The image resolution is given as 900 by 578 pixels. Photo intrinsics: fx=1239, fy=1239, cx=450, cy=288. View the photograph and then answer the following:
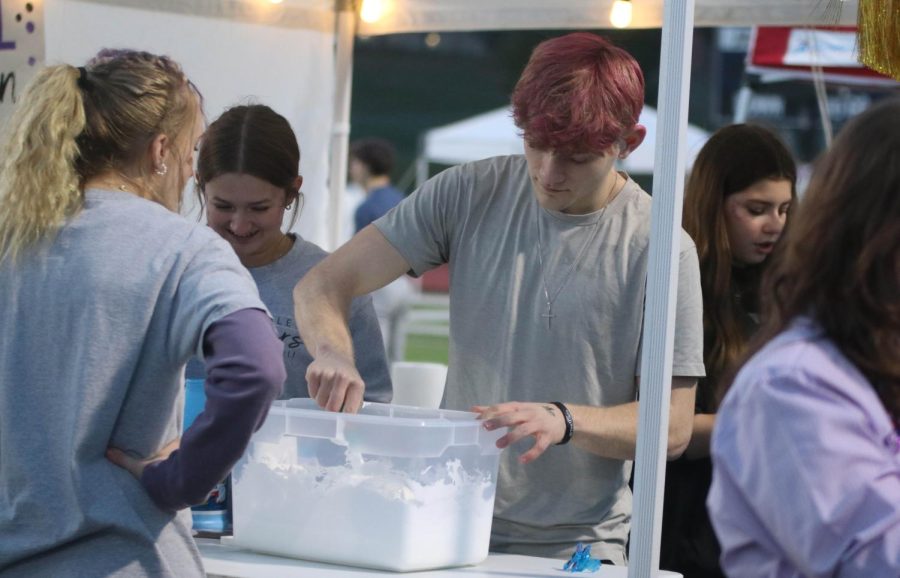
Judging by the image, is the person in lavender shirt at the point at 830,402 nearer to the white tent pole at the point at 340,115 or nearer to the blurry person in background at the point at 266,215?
the blurry person in background at the point at 266,215

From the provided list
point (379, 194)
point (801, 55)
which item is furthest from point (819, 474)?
point (379, 194)

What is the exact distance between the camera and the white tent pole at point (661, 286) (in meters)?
1.80

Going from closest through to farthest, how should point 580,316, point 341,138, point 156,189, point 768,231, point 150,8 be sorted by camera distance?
1. point 156,189
2. point 580,316
3. point 768,231
4. point 150,8
5. point 341,138

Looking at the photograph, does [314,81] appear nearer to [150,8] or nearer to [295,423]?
[150,8]

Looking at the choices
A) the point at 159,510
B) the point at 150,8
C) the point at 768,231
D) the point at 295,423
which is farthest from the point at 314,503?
the point at 150,8

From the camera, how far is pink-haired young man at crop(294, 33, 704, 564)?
2.12 metres

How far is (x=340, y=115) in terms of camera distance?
154 inches

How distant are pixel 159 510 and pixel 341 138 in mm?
2398

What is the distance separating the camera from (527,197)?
233cm

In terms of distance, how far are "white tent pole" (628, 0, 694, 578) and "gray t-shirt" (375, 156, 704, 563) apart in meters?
0.29

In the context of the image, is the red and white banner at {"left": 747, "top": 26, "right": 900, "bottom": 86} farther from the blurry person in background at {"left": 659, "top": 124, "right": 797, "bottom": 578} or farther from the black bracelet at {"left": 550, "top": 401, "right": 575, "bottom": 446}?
the black bracelet at {"left": 550, "top": 401, "right": 575, "bottom": 446}

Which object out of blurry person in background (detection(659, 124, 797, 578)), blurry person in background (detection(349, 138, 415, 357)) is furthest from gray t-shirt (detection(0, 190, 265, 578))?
blurry person in background (detection(349, 138, 415, 357))

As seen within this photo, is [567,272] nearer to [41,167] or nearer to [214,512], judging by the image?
[214,512]

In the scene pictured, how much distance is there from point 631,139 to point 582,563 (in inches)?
29.2
